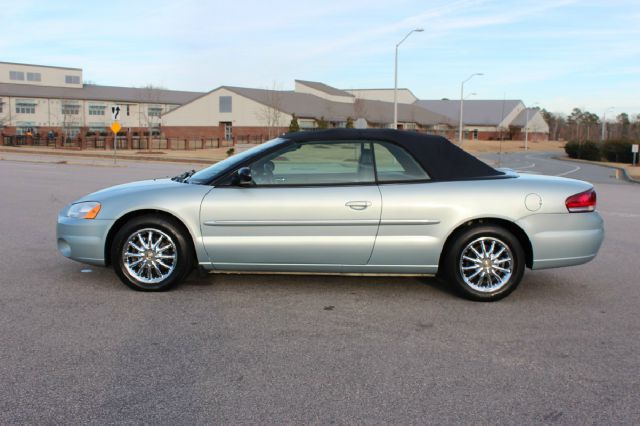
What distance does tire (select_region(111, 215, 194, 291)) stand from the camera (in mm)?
5762

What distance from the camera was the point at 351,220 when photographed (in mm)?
5594

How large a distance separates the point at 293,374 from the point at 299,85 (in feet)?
292

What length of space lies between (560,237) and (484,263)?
0.73 meters

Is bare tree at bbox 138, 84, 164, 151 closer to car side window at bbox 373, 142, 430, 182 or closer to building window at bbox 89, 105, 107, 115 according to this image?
building window at bbox 89, 105, 107, 115

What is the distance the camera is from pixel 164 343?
4.53 meters

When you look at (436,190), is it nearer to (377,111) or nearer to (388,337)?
(388,337)

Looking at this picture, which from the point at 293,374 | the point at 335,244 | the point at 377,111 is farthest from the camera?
the point at 377,111

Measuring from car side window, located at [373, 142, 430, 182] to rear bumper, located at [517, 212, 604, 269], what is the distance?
3.40 ft

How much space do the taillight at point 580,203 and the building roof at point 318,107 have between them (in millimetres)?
64549

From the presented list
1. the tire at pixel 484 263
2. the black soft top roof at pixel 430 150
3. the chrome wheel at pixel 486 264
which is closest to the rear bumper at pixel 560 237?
the tire at pixel 484 263

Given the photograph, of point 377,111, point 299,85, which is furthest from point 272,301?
point 299,85

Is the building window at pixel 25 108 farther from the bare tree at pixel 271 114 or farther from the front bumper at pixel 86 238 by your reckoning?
the front bumper at pixel 86 238

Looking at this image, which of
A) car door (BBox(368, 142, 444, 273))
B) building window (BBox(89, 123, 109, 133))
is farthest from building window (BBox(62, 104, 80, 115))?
car door (BBox(368, 142, 444, 273))

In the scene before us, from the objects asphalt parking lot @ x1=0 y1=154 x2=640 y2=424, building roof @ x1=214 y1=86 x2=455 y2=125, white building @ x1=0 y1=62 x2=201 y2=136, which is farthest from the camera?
white building @ x1=0 y1=62 x2=201 y2=136
